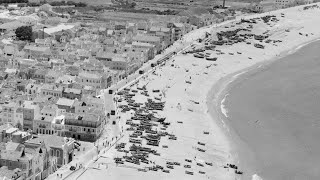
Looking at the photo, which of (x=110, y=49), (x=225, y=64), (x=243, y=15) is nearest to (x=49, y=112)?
(x=110, y=49)

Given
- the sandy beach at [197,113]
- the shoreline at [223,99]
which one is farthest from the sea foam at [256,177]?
the sandy beach at [197,113]

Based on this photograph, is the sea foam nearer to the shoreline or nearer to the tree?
the shoreline

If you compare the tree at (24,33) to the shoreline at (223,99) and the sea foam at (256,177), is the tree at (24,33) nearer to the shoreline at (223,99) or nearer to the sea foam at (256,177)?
the shoreline at (223,99)

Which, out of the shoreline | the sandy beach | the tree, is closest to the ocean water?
the shoreline

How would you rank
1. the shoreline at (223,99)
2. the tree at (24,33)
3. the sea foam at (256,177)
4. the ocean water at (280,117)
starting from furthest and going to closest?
the tree at (24,33), the shoreline at (223,99), the ocean water at (280,117), the sea foam at (256,177)

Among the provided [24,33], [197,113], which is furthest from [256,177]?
[24,33]

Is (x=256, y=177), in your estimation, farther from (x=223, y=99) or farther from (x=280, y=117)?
(x=223, y=99)
